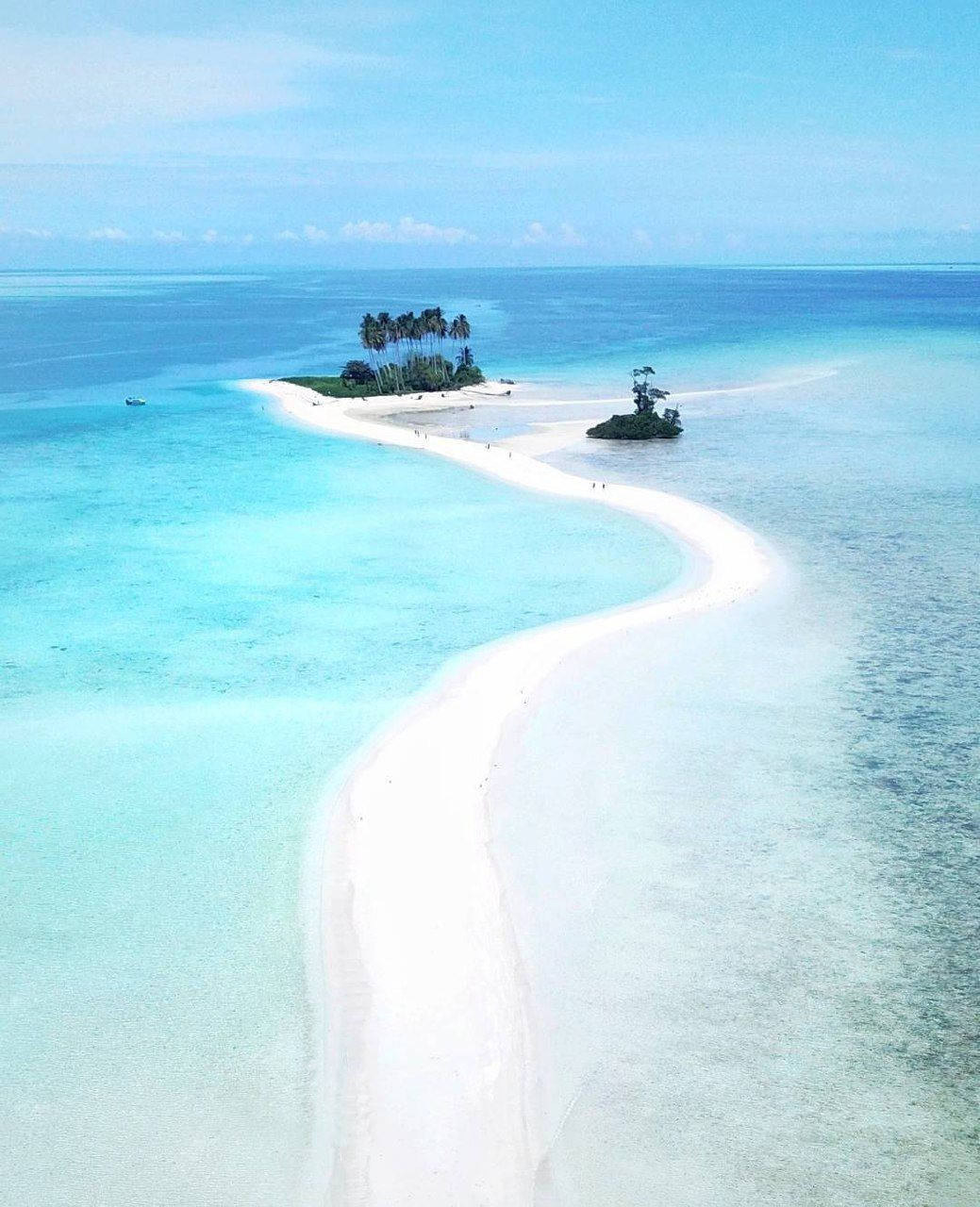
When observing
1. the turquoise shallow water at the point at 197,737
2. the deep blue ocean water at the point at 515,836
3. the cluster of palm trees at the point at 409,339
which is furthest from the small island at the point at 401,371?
the deep blue ocean water at the point at 515,836

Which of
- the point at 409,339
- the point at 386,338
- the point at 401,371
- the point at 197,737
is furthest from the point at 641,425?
the point at 197,737

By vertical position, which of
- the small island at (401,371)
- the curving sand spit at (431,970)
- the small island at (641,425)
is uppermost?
the small island at (401,371)

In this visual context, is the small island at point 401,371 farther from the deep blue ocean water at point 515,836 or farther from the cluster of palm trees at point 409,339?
the deep blue ocean water at point 515,836

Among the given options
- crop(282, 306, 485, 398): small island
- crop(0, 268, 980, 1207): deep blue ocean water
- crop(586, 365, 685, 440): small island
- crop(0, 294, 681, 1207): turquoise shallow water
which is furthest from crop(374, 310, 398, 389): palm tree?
crop(0, 268, 980, 1207): deep blue ocean water

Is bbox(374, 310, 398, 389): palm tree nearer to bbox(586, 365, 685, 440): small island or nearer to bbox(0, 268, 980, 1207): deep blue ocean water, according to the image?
bbox(586, 365, 685, 440): small island

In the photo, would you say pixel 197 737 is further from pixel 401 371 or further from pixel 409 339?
pixel 401 371

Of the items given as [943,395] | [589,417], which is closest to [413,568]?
[589,417]
